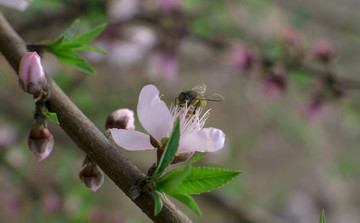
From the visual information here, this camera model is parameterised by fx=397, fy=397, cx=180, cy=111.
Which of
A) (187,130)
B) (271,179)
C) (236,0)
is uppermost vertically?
(271,179)

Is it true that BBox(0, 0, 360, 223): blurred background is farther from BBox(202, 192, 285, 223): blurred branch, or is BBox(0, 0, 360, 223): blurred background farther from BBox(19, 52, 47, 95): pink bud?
BBox(19, 52, 47, 95): pink bud

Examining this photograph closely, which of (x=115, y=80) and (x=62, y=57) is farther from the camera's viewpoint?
(x=115, y=80)

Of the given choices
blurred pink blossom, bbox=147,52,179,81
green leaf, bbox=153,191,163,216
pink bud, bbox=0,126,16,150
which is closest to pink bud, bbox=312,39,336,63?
blurred pink blossom, bbox=147,52,179,81

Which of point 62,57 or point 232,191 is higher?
point 232,191

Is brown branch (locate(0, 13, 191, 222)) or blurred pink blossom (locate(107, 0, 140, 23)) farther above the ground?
blurred pink blossom (locate(107, 0, 140, 23))

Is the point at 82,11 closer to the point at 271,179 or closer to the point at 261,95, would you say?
the point at 261,95

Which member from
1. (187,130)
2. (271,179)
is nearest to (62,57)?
(187,130)

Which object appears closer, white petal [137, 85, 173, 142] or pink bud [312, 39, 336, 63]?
white petal [137, 85, 173, 142]
